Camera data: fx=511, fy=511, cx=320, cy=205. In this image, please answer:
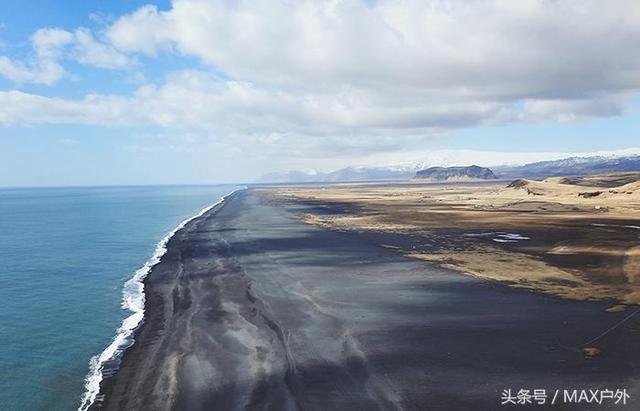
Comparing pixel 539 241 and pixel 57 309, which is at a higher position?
pixel 539 241

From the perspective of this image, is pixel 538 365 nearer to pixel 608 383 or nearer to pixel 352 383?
pixel 608 383

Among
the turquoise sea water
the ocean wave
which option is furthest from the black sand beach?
the turquoise sea water

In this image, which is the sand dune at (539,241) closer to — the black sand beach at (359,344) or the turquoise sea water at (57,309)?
the black sand beach at (359,344)

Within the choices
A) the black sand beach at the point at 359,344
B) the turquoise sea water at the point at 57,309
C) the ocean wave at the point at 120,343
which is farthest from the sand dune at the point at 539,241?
the turquoise sea water at the point at 57,309

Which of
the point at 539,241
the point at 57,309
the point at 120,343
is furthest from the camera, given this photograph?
the point at 539,241

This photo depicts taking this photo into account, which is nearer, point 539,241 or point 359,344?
point 359,344

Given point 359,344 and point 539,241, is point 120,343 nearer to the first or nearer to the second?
point 359,344

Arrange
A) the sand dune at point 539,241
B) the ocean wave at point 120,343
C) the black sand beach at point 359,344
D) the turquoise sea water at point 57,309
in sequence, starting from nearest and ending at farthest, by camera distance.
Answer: the black sand beach at point 359,344
the ocean wave at point 120,343
the turquoise sea water at point 57,309
the sand dune at point 539,241

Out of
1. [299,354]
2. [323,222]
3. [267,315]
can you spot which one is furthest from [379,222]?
[299,354]

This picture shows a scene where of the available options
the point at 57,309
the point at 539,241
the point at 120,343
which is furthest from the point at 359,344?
the point at 539,241
